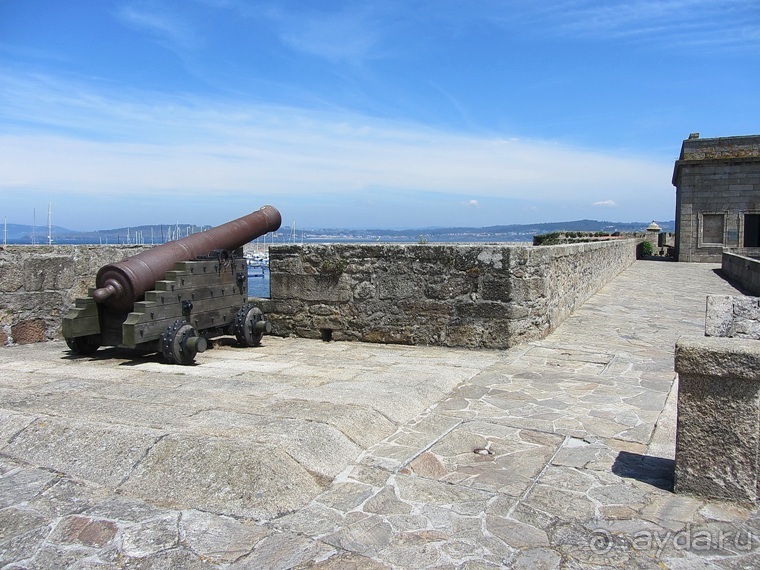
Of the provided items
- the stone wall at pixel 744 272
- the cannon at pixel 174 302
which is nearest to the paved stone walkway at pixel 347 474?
the cannon at pixel 174 302

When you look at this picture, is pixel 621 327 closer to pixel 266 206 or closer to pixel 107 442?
pixel 266 206

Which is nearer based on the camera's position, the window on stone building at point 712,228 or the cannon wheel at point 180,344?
the cannon wheel at point 180,344

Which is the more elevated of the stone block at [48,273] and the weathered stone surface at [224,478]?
the stone block at [48,273]

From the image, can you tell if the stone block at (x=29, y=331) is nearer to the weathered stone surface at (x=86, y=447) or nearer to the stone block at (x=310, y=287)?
the stone block at (x=310, y=287)

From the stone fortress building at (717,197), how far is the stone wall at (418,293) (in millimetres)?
25045

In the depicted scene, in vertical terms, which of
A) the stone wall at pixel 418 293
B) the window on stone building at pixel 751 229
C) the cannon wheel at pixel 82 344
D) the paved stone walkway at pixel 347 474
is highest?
the window on stone building at pixel 751 229

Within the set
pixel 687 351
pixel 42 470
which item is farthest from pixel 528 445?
pixel 42 470

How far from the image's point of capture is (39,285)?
23.7 ft

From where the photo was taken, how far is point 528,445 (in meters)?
3.89

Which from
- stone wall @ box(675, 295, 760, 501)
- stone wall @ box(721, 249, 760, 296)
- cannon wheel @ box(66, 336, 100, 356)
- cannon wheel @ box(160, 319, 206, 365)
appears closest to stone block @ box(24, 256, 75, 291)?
cannon wheel @ box(66, 336, 100, 356)

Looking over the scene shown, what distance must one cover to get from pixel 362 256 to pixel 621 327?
3.71 m

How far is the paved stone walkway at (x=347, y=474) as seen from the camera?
267 centimetres

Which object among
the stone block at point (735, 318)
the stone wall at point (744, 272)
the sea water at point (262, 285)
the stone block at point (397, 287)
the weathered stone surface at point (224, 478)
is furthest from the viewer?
the stone wall at point (744, 272)

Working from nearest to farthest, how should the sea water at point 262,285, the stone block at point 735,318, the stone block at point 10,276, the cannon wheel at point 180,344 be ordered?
1. the stone block at point 735,318
2. the cannon wheel at point 180,344
3. the stone block at point 10,276
4. the sea water at point 262,285
